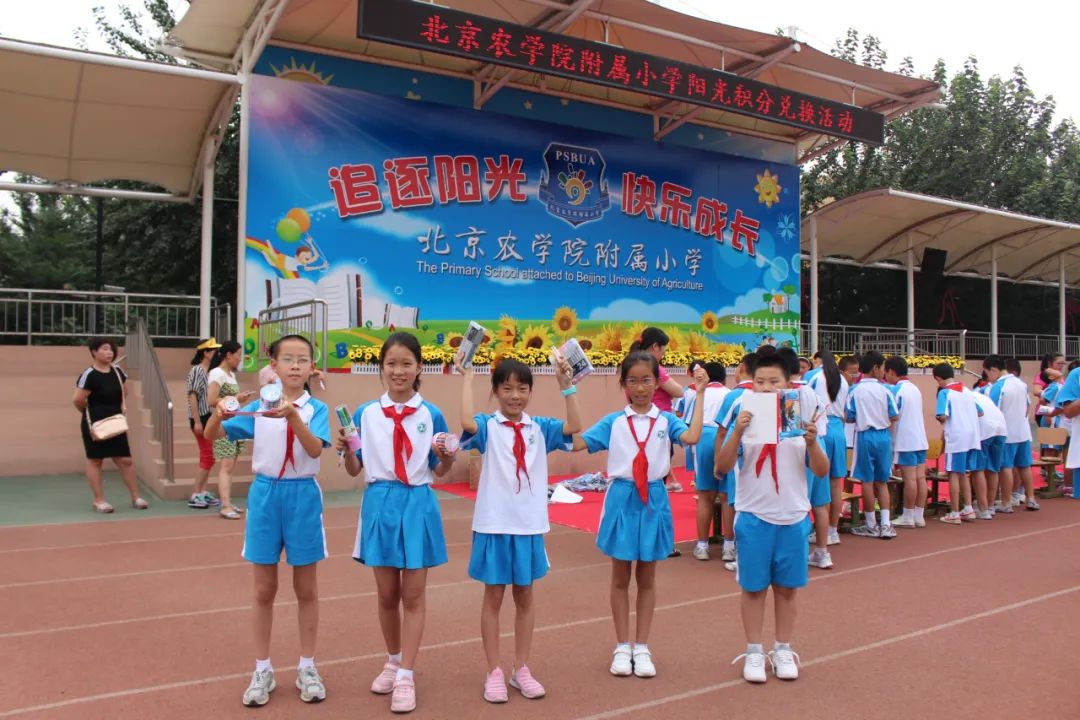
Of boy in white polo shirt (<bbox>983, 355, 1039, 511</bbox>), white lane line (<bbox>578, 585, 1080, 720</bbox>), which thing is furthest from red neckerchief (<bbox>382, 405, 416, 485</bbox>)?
boy in white polo shirt (<bbox>983, 355, 1039, 511</bbox>)

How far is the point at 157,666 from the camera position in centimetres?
432

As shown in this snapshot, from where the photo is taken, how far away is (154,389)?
34.3ft

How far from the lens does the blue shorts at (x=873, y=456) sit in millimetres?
7918

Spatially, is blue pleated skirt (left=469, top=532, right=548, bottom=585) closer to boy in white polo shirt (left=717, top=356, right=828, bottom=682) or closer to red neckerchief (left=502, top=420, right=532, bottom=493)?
red neckerchief (left=502, top=420, right=532, bottom=493)

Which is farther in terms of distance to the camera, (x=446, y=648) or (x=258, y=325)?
(x=258, y=325)

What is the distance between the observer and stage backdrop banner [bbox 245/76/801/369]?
1261cm

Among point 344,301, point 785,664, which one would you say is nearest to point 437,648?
point 785,664

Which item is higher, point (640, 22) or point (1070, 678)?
point (640, 22)

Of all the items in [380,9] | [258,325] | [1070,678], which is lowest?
[1070,678]

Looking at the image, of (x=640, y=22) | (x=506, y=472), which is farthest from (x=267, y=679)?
(x=640, y=22)

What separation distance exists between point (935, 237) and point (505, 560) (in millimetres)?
19209

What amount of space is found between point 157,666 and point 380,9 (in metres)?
8.52

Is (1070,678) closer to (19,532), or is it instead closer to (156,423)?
(19,532)

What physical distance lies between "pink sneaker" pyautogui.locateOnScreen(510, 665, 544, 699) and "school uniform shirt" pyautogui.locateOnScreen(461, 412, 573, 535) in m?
0.66
